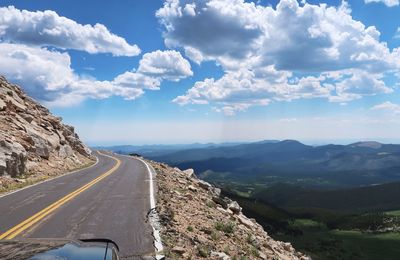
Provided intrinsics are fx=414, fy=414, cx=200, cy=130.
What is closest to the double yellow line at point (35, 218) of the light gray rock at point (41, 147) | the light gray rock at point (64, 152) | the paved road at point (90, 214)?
the paved road at point (90, 214)

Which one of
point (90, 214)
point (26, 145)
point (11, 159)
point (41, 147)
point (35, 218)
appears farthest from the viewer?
point (41, 147)

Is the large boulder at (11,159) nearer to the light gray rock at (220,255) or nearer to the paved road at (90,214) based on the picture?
the paved road at (90,214)

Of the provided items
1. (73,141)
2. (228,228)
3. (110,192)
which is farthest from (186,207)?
(73,141)

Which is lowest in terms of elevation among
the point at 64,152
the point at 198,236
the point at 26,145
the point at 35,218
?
the point at 198,236

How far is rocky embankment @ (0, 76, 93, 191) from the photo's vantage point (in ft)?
89.1

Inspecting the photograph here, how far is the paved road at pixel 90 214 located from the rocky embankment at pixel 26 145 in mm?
4024

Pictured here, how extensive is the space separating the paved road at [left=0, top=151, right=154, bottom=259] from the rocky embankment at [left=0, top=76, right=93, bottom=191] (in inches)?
158

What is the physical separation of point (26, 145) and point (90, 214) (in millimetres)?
20684

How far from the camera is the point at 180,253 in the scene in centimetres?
1072

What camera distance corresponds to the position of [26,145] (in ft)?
109

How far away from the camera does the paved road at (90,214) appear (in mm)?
11891

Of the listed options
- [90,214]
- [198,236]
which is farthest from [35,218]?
[198,236]

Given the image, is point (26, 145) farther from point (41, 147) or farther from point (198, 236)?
point (198, 236)

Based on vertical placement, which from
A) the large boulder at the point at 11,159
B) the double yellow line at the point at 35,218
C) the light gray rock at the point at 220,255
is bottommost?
the light gray rock at the point at 220,255
